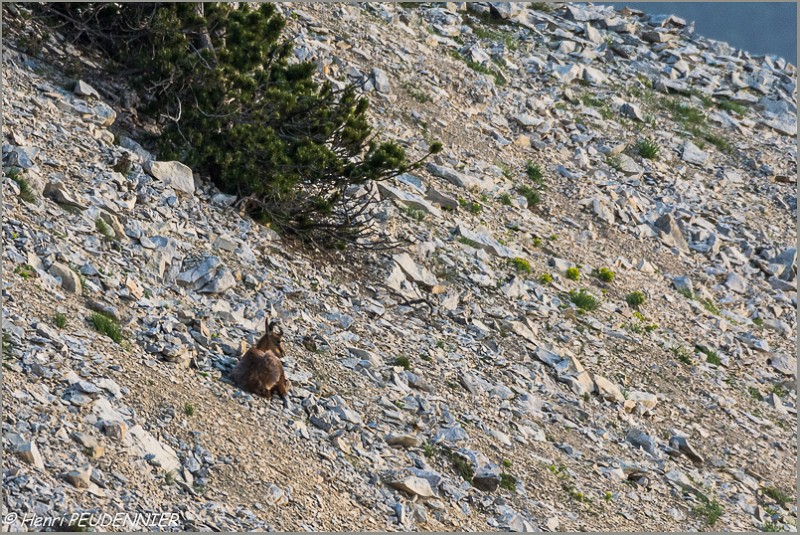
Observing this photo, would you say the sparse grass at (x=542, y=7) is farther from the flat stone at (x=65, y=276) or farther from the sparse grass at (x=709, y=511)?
the flat stone at (x=65, y=276)

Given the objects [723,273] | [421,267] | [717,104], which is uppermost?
[717,104]

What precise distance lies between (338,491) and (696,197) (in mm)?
12873

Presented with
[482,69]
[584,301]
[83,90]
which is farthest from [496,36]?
[83,90]

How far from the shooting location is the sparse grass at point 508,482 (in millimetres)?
9609

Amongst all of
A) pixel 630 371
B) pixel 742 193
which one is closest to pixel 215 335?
pixel 630 371

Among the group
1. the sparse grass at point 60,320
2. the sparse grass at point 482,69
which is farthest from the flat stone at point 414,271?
the sparse grass at point 482,69

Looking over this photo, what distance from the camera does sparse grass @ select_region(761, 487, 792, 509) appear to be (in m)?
11.7

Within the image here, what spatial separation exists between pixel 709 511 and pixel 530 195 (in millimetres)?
6833

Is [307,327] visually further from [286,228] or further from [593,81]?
[593,81]

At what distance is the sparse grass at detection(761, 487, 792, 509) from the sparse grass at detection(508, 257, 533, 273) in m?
4.19

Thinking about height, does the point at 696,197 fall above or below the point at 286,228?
above

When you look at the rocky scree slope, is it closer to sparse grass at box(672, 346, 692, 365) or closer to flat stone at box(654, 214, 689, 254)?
sparse grass at box(672, 346, 692, 365)

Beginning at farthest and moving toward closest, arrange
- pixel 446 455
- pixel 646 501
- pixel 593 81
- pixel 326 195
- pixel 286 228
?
1. pixel 593 81
2. pixel 326 195
3. pixel 286 228
4. pixel 646 501
5. pixel 446 455

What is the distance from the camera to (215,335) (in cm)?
975
